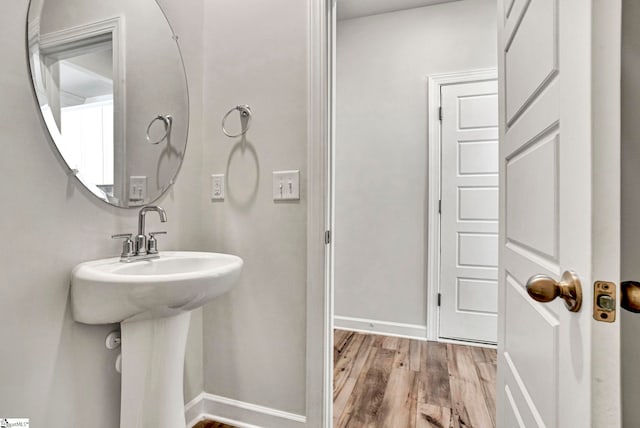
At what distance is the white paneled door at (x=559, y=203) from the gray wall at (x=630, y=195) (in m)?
0.08

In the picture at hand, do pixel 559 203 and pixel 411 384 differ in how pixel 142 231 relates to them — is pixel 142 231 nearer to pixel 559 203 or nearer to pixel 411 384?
pixel 559 203

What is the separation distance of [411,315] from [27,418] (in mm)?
2422

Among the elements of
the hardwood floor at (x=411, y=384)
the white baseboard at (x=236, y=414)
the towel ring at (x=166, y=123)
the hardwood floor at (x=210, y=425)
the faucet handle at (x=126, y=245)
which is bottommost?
the hardwood floor at (x=411, y=384)

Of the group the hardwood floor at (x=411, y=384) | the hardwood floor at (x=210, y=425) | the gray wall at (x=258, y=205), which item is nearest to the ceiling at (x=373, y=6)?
the gray wall at (x=258, y=205)

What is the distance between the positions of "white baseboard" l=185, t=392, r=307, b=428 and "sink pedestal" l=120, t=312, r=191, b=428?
45 cm

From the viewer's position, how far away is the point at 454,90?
256cm

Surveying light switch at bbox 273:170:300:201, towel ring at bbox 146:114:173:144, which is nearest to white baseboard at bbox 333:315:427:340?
light switch at bbox 273:170:300:201

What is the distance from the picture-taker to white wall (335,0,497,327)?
8.52 ft

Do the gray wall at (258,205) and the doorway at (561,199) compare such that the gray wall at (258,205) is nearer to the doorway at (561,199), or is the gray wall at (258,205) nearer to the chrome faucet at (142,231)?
the chrome faucet at (142,231)

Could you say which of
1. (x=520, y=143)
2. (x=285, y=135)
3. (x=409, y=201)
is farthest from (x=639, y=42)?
(x=409, y=201)

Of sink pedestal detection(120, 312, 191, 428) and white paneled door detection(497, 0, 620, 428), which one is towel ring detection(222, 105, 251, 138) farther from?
white paneled door detection(497, 0, 620, 428)

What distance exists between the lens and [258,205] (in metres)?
1.51

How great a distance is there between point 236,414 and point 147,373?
2.09 feet

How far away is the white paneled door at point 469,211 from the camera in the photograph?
98.0 inches
